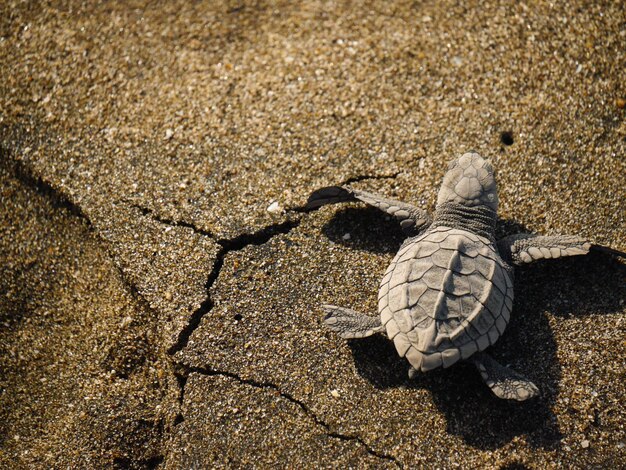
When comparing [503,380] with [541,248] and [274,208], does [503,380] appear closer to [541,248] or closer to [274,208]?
[541,248]

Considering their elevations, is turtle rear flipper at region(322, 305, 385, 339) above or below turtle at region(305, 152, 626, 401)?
below

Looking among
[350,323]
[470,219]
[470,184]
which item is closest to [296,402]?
[350,323]

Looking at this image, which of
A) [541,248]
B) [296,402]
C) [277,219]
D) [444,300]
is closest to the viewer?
[444,300]

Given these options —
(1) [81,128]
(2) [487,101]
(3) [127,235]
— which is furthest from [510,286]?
(1) [81,128]

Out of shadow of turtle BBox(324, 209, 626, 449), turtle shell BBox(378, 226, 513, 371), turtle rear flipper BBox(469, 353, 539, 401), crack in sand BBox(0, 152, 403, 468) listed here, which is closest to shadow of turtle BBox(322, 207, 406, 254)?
shadow of turtle BBox(324, 209, 626, 449)

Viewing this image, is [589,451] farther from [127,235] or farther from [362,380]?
[127,235]

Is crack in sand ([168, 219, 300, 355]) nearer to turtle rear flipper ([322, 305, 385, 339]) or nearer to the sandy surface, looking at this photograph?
the sandy surface
